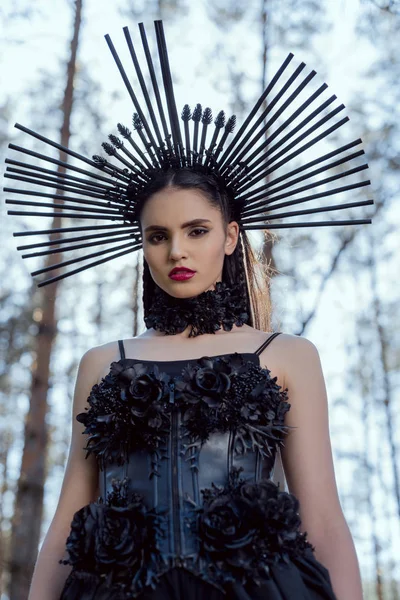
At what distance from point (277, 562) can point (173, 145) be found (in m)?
1.68

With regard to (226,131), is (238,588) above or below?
below

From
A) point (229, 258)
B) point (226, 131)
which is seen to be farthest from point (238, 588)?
point (226, 131)

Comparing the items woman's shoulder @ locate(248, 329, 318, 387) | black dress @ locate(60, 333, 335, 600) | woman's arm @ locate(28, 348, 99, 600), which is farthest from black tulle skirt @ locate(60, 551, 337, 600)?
woman's shoulder @ locate(248, 329, 318, 387)

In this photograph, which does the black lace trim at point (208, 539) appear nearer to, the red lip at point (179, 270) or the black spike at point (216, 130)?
the red lip at point (179, 270)

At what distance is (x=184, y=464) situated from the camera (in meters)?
2.40

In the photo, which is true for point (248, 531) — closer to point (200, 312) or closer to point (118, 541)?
point (118, 541)

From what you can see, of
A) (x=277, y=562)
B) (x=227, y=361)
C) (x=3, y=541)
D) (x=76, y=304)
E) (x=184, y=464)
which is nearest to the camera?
(x=277, y=562)

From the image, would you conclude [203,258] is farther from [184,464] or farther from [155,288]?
[184,464]

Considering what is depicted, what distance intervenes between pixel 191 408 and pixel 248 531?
0.47 metres

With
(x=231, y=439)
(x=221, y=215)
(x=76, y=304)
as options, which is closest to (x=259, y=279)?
(x=221, y=215)

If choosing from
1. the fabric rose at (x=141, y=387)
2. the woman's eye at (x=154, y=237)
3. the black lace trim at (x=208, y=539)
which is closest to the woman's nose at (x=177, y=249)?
the woman's eye at (x=154, y=237)

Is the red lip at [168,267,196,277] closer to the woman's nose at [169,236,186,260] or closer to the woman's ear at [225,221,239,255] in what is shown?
the woman's nose at [169,236,186,260]

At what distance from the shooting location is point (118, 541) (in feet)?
7.19

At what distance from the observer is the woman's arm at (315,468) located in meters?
2.39
